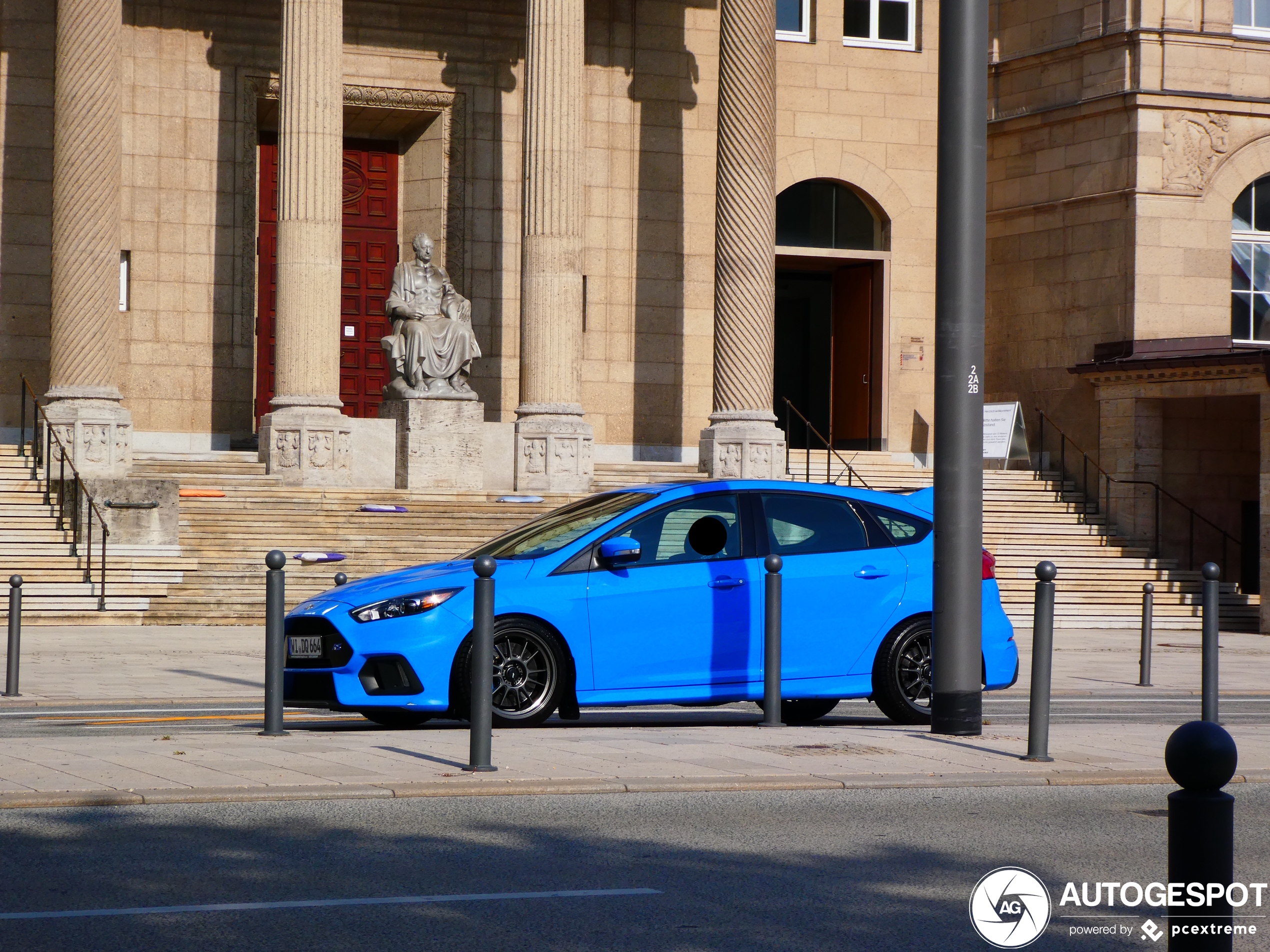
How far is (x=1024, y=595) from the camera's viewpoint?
2894cm

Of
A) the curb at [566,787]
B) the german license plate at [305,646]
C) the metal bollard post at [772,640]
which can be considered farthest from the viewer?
the metal bollard post at [772,640]

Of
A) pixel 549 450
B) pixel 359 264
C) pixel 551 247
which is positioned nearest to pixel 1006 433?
pixel 549 450

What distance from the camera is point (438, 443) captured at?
2995cm

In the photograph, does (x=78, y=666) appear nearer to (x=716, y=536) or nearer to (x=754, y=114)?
(x=716, y=536)

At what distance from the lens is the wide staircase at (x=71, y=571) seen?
22.7 m

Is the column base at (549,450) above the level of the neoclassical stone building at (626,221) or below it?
below

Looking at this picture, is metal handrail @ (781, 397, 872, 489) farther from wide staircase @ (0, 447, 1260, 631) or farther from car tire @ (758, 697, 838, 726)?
car tire @ (758, 697, 838, 726)

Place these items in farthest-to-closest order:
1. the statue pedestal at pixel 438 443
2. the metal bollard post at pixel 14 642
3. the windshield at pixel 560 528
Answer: the statue pedestal at pixel 438 443, the metal bollard post at pixel 14 642, the windshield at pixel 560 528

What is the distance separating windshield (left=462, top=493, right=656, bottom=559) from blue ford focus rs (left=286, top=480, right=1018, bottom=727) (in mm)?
20

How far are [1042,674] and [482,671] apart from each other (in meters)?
3.15

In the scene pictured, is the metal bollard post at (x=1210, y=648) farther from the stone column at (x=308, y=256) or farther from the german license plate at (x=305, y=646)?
the stone column at (x=308, y=256)

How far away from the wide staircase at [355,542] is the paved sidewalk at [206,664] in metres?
0.85

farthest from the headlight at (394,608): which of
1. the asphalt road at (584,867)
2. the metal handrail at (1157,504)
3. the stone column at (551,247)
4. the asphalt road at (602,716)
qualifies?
the metal handrail at (1157,504)

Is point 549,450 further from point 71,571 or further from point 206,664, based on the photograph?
point 206,664
